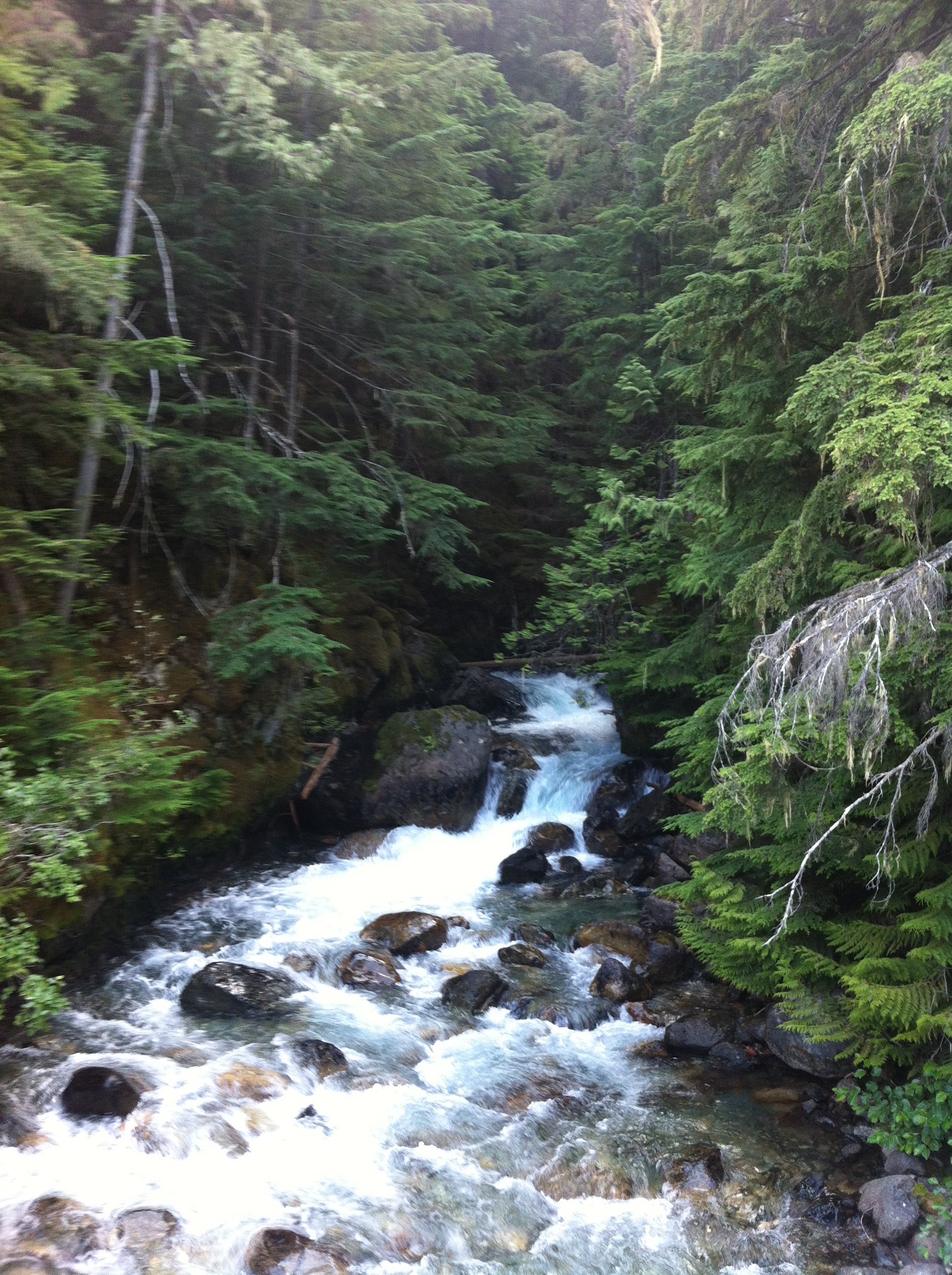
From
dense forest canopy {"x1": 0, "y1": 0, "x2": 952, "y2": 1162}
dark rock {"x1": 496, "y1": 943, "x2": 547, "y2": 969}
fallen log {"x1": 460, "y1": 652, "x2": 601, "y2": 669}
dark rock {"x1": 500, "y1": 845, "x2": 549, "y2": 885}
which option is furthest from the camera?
fallen log {"x1": 460, "y1": 652, "x2": 601, "y2": 669}

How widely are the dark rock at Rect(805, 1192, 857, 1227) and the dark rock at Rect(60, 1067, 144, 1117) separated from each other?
4.87m

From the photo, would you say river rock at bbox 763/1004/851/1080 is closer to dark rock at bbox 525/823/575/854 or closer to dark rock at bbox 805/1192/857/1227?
dark rock at bbox 805/1192/857/1227

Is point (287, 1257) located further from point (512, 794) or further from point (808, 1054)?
point (512, 794)

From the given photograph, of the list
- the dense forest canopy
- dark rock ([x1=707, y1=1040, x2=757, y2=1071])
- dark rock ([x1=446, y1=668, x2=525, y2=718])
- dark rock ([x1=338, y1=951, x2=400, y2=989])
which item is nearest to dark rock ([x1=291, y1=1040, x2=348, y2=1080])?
dark rock ([x1=338, y1=951, x2=400, y2=989])

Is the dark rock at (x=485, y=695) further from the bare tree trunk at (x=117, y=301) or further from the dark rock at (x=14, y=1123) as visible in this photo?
the dark rock at (x=14, y=1123)

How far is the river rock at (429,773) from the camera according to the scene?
41.5 ft

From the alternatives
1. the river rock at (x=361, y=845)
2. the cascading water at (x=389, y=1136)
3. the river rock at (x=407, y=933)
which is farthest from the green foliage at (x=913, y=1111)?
the river rock at (x=361, y=845)

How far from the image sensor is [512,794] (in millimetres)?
13414

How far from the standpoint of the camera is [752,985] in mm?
7234

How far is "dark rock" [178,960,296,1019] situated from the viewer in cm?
780

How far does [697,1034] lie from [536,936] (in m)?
2.49

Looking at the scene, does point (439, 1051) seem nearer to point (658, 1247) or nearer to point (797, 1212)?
point (658, 1247)

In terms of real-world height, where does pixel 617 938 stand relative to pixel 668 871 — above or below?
below

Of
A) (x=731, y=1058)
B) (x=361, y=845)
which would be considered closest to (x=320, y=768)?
(x=361, y=845)
